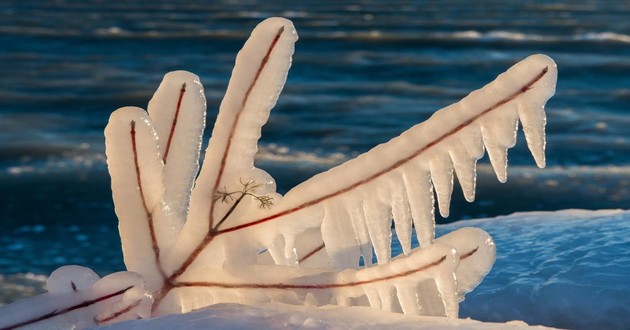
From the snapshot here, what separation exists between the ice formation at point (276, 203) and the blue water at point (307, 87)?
917mm

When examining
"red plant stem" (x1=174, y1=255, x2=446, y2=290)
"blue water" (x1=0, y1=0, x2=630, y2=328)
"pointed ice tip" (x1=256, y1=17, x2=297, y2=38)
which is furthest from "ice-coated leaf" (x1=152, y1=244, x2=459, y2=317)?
"blue water" (x1=0, y1=0, x2=630, y2=328)

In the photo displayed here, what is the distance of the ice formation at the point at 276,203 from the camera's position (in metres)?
0.61

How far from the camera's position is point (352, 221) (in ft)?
2.06

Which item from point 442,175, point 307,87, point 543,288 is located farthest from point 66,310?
point 307,87

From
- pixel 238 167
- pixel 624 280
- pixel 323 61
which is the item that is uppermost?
pixel 323 61

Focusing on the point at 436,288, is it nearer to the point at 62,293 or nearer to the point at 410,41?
the point at 62,293

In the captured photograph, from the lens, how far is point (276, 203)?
647 millimetres

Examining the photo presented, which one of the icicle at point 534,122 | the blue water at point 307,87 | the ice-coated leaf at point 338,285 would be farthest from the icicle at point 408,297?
the blue water at point 307,87

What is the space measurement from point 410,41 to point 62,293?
3488 millimetres

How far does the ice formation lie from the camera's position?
2.01 feet

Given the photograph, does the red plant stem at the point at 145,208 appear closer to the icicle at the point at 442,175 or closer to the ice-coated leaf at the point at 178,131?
the ice-coated leaf at the point at 178,131

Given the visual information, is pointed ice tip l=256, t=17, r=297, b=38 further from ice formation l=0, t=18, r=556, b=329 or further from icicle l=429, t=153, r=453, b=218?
icicle l=429, t=153, r=453, b=218

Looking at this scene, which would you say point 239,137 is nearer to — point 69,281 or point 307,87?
point 69,281

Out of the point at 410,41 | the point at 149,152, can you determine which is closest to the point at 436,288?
the point at 149,152
